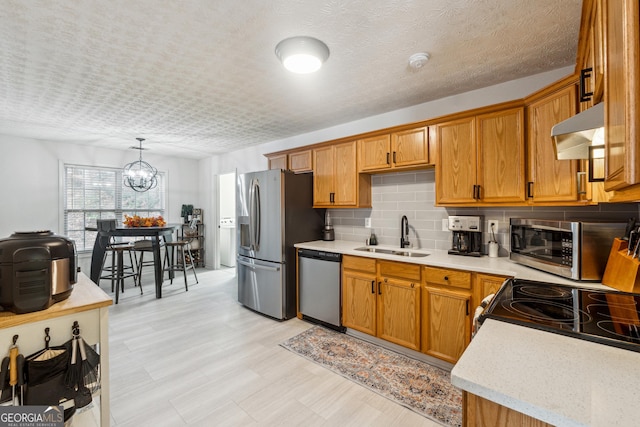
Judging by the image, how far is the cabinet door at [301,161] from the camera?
149 inches

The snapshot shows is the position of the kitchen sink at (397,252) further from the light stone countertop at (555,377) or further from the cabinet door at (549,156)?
the light stone countertop at (555,377)

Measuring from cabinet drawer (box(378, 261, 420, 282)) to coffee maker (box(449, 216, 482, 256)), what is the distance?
0.49 m

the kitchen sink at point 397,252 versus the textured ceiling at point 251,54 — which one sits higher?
the textured ceiling at point 251,54

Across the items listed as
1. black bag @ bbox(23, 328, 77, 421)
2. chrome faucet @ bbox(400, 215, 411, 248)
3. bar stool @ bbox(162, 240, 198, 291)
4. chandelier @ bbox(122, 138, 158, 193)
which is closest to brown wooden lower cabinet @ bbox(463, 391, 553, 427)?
black bag @ bbox(23, 328, 77, 421)

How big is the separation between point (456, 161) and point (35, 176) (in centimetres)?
616

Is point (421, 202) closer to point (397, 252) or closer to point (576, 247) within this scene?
point (397, 252)

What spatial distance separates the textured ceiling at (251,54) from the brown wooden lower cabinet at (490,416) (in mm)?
1896

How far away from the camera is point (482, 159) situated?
97.1 inches

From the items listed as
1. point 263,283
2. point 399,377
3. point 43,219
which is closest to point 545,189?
point 399,377

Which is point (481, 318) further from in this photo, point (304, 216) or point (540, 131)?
point (304, 216)

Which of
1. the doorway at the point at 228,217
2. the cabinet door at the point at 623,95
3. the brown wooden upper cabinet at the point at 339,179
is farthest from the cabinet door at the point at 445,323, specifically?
the doorway at the point at 228,217

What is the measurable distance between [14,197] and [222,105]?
3941mm

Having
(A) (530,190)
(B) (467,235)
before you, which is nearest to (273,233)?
(B) (467,235)

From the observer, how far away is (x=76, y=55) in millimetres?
2154
